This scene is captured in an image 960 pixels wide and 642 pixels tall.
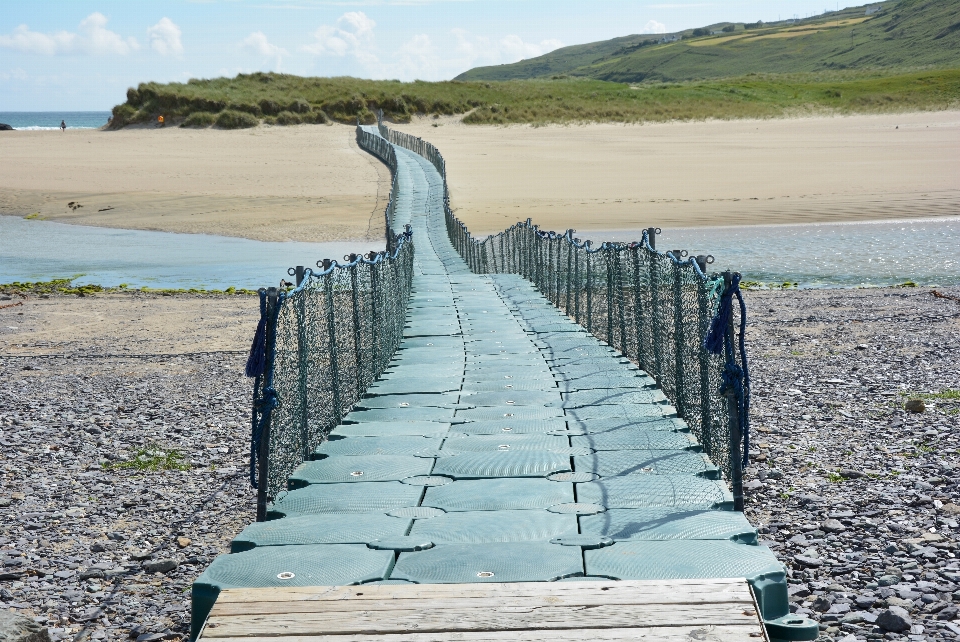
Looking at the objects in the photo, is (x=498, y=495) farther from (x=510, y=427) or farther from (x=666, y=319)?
(x=666, y=319)

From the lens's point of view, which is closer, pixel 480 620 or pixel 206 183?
pixel 480 620

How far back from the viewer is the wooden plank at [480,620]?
3.16 metres

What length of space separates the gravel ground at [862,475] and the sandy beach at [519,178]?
18191 millimetres

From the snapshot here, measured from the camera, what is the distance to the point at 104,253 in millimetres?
28750

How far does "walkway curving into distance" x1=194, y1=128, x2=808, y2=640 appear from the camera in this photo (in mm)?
3357

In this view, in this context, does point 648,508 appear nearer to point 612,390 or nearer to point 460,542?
point 460,542

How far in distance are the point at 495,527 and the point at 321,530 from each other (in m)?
0.73

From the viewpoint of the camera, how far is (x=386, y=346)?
10.2 m

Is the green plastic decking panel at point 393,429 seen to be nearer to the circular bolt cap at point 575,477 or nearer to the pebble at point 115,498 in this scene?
the pebble at point 115,498

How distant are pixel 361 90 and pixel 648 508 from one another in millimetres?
79440

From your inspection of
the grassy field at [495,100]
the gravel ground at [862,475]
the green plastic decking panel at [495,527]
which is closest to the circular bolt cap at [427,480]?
the green plastic decking panel at [495,527]

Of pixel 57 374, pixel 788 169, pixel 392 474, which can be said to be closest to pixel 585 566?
pixel 392 474

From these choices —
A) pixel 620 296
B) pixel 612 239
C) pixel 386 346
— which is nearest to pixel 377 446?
pixel 386 346

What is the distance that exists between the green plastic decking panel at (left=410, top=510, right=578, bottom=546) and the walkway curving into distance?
0.5 inches
